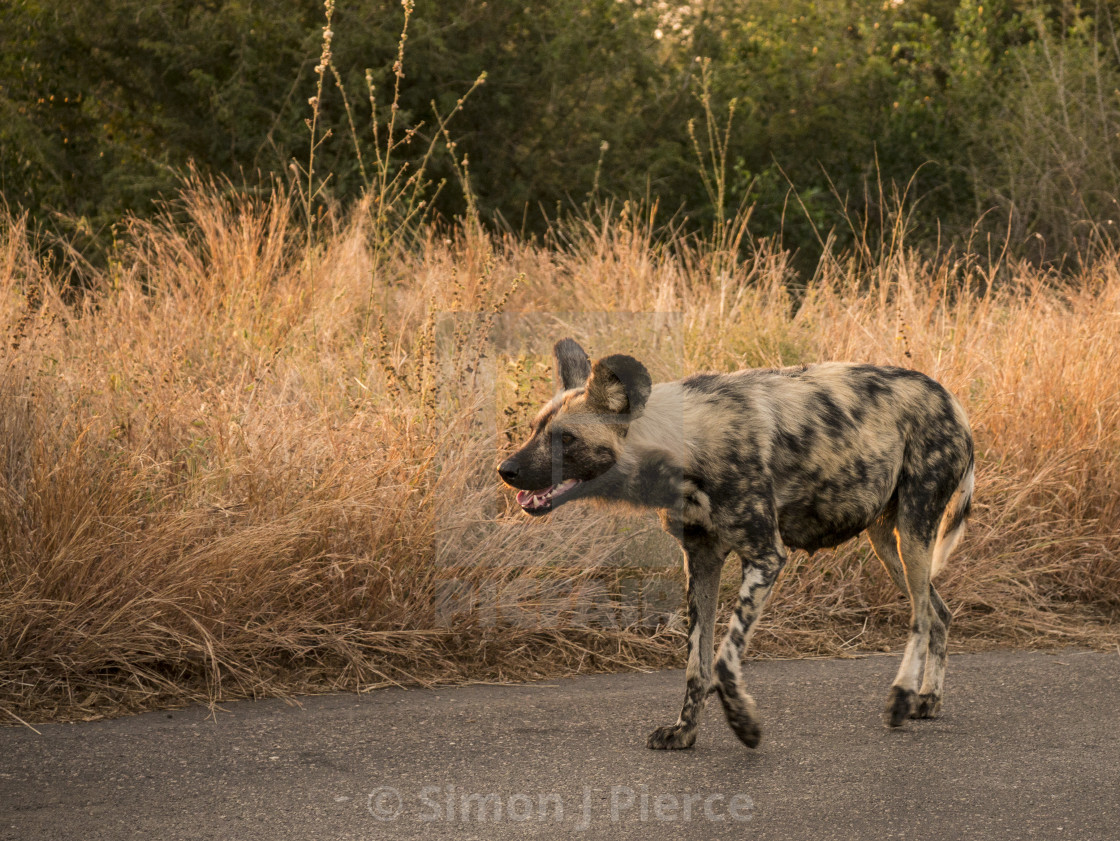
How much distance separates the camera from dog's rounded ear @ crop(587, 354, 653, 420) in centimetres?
401

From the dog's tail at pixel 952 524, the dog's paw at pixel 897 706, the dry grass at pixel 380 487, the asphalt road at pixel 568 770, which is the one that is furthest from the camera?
the dog's tail at pixel 952 524

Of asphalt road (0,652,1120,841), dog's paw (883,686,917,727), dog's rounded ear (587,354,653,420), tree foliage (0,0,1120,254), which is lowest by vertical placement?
asphalt road (0,652,1120,841)

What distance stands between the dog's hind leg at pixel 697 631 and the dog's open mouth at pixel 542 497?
1.55 ft

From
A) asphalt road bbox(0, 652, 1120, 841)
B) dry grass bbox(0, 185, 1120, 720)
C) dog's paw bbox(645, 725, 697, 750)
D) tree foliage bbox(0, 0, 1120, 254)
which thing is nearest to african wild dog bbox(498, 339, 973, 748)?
dog's paw bbox(645, 725, 697, 750)

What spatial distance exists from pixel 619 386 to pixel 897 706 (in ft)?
5.00

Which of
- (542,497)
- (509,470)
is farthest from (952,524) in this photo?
(509,470)

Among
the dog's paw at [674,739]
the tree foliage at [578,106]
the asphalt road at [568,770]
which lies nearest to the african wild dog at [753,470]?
the dog's paw at [674,739]

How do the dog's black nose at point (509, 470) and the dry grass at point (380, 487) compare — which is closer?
the dog's black nose at point (509, 470)

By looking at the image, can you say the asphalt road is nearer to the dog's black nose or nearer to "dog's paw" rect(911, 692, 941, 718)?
"dog's paw" rect(911, 692, 941, 718)

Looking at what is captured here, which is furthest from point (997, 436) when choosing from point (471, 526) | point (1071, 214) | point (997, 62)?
point (997, 62)

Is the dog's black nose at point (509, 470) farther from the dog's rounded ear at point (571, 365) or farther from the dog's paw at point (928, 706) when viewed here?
the dog's paw at point (928, 706)

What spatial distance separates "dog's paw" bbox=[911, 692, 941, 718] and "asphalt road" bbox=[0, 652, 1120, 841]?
0.09m

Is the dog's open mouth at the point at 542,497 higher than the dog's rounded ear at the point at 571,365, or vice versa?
the dog's rounded ear at the point at 571,365

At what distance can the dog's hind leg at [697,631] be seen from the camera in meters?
4.10
